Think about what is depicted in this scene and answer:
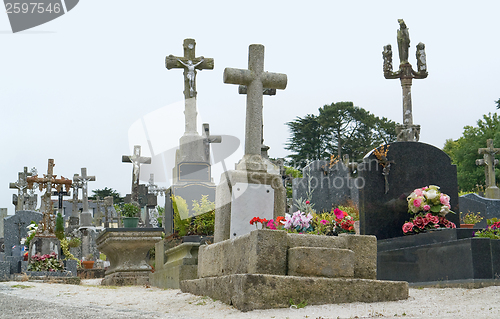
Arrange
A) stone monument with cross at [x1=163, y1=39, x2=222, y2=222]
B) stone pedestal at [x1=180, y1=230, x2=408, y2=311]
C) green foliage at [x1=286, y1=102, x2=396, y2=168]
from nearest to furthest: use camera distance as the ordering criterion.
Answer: stone pedestal at [x1=180, y1=230, x2=408, y2=311], stone monument with cross at [x1=163, y1=39, x2=222, y2=222], green foliage at [x1=286, y1=102, x2=396, y2=168]

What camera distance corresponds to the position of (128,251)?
1026 centimetres

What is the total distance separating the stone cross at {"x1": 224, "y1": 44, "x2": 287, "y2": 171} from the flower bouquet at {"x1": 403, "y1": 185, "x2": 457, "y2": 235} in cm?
256

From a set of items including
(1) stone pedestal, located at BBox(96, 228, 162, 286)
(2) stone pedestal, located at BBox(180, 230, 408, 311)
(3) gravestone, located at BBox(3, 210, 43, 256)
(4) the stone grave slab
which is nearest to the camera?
(2) stone pedestal, located at BBox(180, 230, 408, 311)

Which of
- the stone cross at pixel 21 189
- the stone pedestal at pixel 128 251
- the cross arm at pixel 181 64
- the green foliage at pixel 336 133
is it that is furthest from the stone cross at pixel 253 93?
the green foliage at pixel 336 133

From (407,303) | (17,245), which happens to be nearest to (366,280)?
(407,303)

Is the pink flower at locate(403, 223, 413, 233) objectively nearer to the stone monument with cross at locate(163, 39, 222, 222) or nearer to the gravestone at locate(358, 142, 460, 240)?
the gravestone at locate(358, 142, 460, 240)

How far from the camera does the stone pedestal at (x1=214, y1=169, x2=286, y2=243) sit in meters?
6.44

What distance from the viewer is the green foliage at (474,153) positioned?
32.2 meters

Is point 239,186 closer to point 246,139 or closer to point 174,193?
point 246,139

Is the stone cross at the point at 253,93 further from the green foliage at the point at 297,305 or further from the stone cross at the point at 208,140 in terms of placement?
the stone cross at the point at 208,140

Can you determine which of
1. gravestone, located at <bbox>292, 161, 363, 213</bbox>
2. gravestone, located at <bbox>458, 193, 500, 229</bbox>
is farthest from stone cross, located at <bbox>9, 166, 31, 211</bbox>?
gravestone, located at <bbox>458, 193, 500, 229</bbox>

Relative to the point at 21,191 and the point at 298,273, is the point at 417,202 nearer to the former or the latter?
the point at 298,273

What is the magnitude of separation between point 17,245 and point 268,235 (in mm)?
15372

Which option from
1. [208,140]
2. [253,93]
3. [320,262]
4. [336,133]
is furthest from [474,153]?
[320,262]
